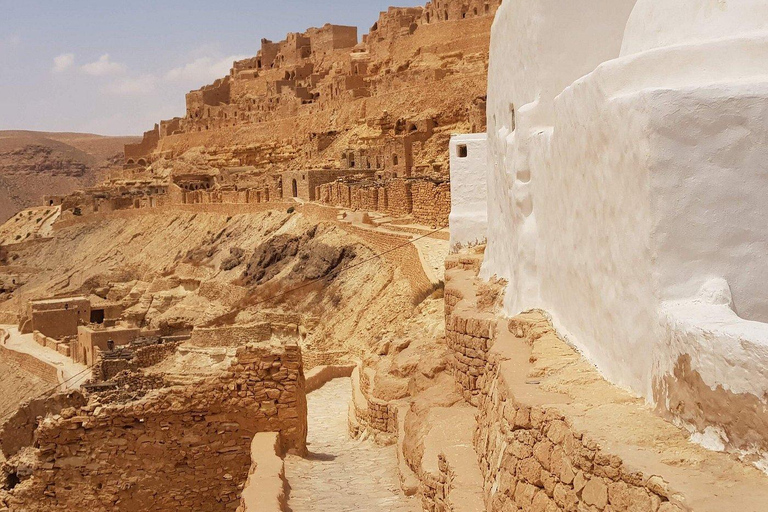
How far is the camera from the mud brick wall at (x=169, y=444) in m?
7.44

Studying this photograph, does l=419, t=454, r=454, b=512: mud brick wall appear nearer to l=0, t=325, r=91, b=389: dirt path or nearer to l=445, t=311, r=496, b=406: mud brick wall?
l=445, t=311, r=496, b=406: mud brick wall

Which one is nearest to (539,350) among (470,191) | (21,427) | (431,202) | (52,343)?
(470,191)

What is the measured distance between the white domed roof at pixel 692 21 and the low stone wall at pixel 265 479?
156 inches

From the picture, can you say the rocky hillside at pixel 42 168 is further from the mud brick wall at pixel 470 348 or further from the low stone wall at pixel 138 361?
the mud brick wall at pixel 470 348

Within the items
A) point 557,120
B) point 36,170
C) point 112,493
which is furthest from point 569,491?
point 36,170

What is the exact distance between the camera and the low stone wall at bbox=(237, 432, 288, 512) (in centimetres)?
614

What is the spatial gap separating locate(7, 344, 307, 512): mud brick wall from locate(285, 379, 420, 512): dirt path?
1.85 feet

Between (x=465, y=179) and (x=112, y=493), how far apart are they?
20.7 ft

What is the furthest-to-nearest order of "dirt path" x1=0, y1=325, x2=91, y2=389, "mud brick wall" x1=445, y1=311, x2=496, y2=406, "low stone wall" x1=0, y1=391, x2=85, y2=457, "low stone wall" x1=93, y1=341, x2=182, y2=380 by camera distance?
"dirt path" x1=0, y1=325, x2=91, y2=389 → "low stone wall" x1=93, y1=341, x2=182, y2=380 → "low stone wall" x1=0, y1=391, x2=85, y2=457 → "mud brick wall" x1=445, y1=311, x2=496, y2=406

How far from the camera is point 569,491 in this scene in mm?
3547

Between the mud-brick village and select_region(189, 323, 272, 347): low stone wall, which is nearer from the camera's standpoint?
the mud-brick village

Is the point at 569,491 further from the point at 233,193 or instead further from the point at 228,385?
the point at 233,193

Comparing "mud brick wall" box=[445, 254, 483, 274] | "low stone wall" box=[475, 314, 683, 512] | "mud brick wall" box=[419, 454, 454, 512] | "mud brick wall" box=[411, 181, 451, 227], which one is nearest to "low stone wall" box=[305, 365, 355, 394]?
"mud brick wall" box=[445, 254, 483, 274]

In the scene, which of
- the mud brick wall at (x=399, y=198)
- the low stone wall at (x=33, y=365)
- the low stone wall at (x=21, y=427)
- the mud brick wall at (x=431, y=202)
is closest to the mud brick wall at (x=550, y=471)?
the low stone wall at (x=21, y=427)
